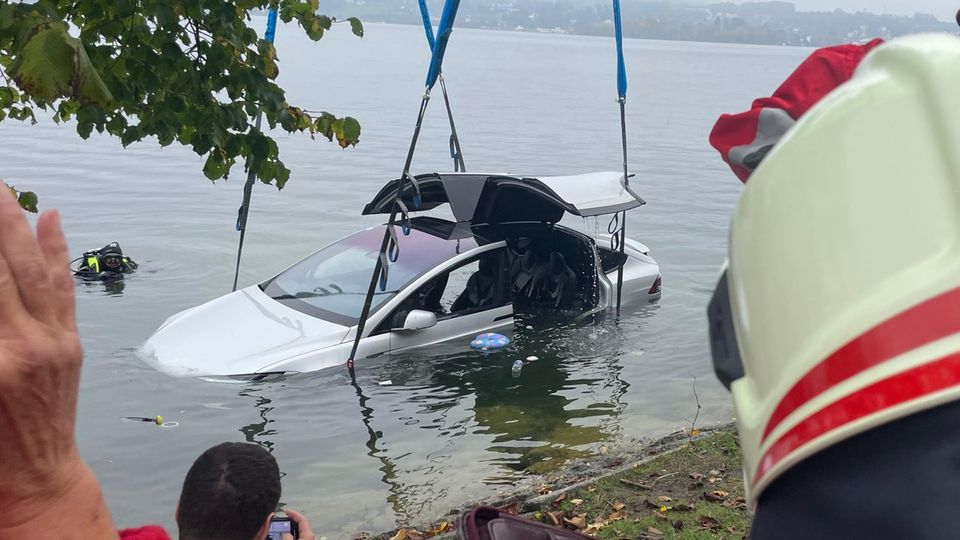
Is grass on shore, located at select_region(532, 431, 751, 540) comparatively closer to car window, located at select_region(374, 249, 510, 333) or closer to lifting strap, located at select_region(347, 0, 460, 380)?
lifting strap, located at select_region(347, 0, 460, 380)

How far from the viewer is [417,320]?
9227 mm

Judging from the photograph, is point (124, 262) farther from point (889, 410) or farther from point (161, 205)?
point (889, 410)

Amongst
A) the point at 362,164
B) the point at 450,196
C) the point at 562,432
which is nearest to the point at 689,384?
the point at 562,432

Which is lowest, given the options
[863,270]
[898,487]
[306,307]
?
[306,307]

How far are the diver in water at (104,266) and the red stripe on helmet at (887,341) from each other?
13731mm

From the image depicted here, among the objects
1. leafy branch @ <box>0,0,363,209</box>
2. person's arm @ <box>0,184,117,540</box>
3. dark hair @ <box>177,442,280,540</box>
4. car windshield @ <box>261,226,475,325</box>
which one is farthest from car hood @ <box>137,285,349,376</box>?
person's arm @ <box>0,184,117,540</box>

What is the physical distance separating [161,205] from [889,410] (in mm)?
21449

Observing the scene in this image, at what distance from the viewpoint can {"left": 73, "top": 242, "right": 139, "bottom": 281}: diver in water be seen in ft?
44.5

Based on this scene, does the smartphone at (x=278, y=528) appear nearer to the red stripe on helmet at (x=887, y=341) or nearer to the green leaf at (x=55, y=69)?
the green leaf at (x=55, y=69)

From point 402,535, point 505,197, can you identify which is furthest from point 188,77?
point 505,197

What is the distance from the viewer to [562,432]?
8.38 metres

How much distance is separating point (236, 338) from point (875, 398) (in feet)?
27.8

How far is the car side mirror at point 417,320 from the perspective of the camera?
9.23 metres

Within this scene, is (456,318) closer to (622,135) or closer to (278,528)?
(622,135)
